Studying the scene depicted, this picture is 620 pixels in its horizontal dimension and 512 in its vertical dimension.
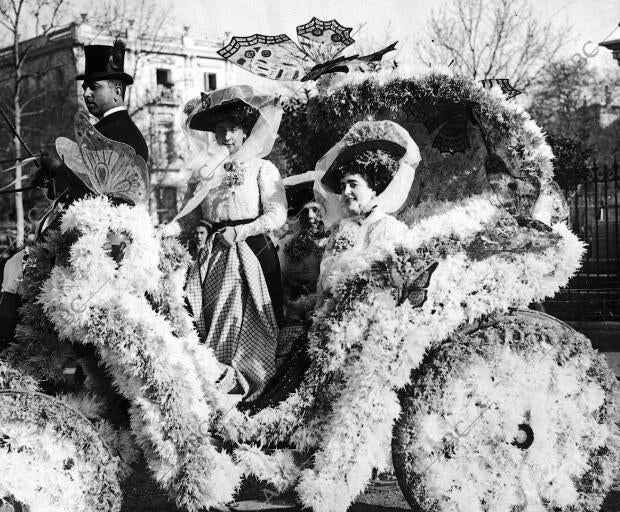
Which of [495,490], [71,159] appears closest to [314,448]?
[495,490]

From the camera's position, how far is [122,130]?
12.7 feet

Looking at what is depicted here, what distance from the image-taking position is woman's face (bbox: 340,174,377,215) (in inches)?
165

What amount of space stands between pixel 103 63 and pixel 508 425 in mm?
2685

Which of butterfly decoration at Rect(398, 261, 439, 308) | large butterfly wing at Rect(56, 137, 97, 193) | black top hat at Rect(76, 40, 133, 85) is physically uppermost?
black top hat at Rect(76, 40, 133, 85)

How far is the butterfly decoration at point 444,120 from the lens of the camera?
173 inches

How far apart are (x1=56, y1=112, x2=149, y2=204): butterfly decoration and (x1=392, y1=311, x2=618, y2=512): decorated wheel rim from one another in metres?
1.63

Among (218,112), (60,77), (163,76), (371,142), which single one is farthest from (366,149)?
(163,76)

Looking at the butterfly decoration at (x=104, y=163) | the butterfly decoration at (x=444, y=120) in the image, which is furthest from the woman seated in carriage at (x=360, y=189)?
the butterfly decoration at (x=104, y=163)

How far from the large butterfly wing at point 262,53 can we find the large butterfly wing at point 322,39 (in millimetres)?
98

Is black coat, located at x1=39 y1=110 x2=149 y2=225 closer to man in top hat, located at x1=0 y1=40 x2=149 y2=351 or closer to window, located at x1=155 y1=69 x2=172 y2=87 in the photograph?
man in top hat, located at x1=0 y1=40 x2=149 y2=351

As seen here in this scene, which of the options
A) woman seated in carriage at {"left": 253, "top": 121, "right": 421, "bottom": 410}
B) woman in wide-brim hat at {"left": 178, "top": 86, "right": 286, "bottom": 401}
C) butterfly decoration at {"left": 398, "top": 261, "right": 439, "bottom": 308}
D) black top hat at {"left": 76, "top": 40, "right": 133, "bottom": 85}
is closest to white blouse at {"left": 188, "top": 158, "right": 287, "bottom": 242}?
woman in wide-brim hat at {"left": 178, "top": 86, "right": 286, "bottom": 401}

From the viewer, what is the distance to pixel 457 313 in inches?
151

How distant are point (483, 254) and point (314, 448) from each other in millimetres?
1269

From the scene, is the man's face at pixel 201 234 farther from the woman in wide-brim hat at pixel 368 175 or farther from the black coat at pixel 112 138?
the woman in wide-brim hat at pixel 368 175
